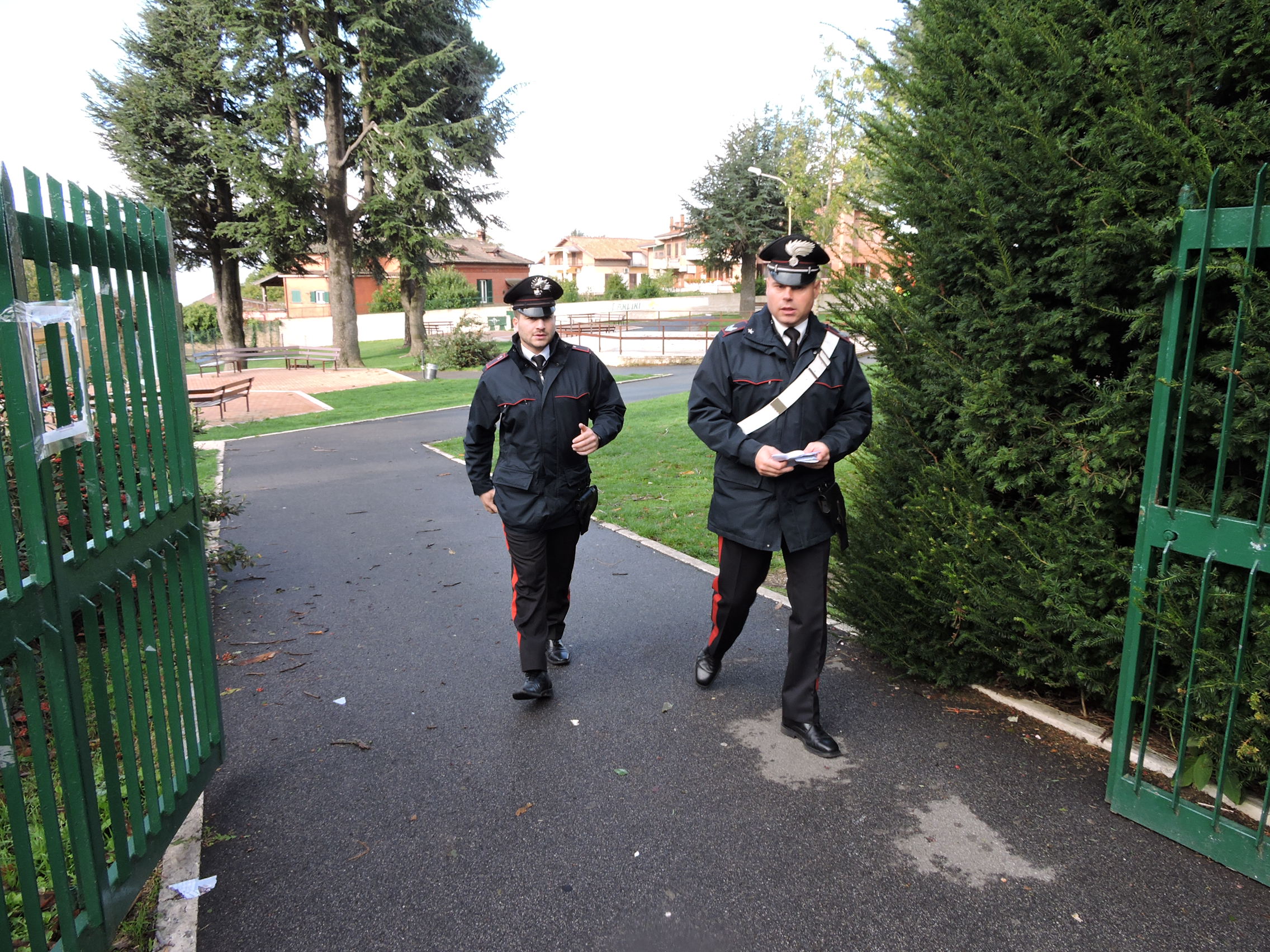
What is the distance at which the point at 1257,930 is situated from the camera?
2654mm

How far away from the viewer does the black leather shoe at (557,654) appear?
4.95 m

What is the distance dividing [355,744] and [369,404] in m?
16.7

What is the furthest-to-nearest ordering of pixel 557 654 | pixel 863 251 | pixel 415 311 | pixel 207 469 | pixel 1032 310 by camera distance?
pixel 415 311, pixel 207 469, pixel 557 654, pixel 863 251, pixel 1032 310

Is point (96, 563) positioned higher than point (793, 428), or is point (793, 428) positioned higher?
point (793, 428)

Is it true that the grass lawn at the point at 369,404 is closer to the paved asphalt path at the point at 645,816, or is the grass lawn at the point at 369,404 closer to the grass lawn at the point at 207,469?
the grass lawn at the point at 207,469

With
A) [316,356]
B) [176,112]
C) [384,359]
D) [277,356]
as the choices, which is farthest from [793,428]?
[176,112]

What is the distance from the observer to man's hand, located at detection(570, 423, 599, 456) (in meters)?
4.30

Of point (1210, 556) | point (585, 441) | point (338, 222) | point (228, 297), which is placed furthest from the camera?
point (228, 297)

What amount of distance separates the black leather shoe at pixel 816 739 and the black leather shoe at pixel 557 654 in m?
1.46

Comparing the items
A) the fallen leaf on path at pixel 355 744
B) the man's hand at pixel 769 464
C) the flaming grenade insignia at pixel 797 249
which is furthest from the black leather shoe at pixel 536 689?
the flaming grenade insignia at pixel 797 249

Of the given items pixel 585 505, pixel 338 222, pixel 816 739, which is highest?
pixel 338 222

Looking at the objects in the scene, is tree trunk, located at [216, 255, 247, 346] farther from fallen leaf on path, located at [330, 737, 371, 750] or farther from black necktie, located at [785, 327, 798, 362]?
black necktie, located at [785, 327, 798, 362]

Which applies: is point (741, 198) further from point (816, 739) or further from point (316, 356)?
point (816, 739)

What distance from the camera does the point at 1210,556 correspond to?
9.47ft
